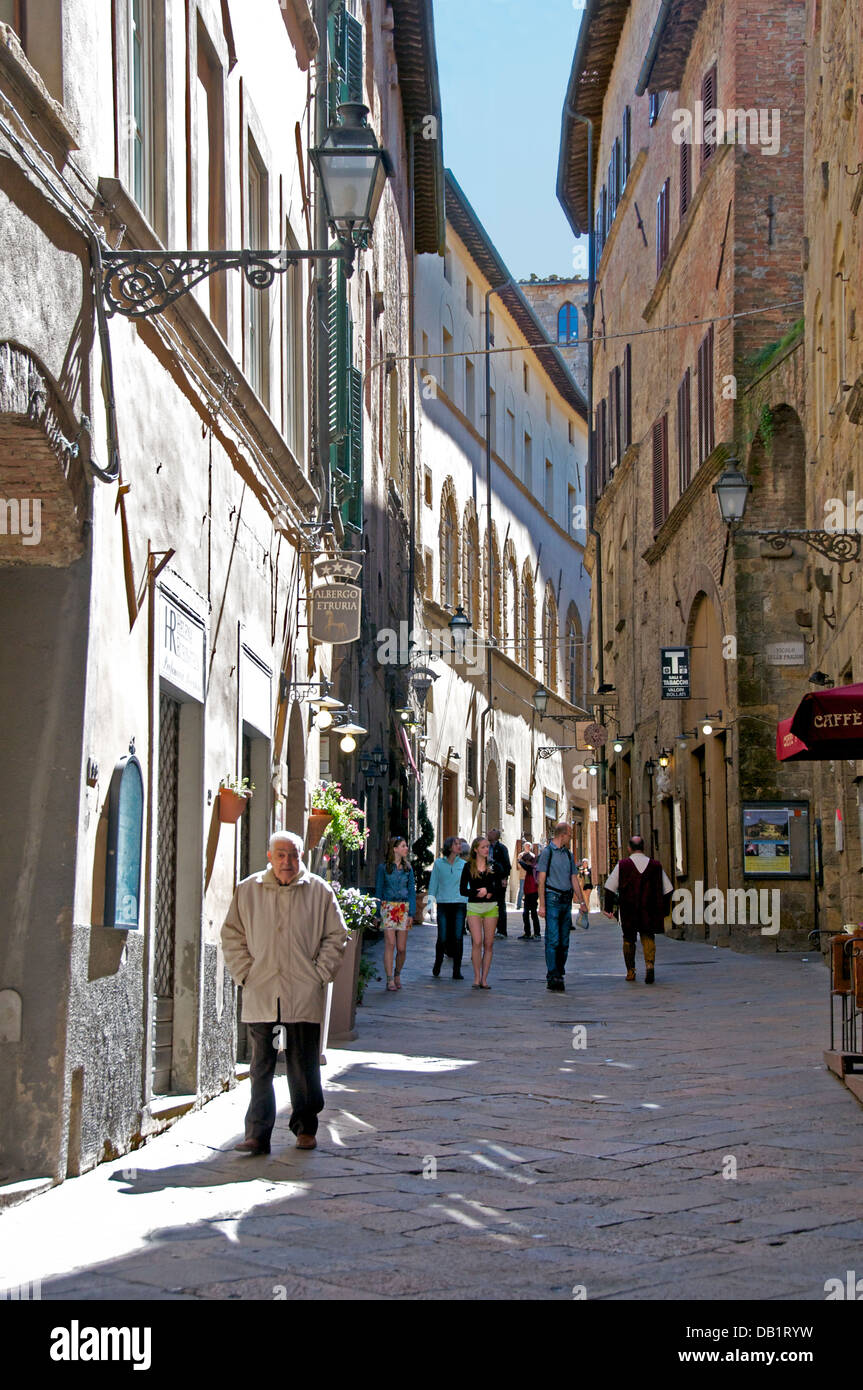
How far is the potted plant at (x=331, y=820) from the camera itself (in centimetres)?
1410

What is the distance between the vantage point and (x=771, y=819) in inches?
858

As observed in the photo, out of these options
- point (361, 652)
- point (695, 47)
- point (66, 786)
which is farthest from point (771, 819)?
point (66, 786)

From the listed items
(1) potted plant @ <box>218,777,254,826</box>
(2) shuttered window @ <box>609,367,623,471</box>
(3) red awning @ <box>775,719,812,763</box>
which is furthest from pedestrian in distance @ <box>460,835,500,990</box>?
(2) shuttered window @ <box>609,367,623,471</box>

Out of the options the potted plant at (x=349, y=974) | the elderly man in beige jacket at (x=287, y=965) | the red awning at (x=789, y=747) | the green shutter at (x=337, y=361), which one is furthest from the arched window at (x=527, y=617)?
the elderly man in beige jacket at (x=287, y=965)

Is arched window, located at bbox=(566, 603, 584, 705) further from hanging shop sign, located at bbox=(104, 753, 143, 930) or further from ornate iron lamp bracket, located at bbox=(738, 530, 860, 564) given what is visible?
hanging shop sign, located at bbox=(104, 753, 143, 930)

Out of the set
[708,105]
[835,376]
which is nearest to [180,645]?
[835,376]

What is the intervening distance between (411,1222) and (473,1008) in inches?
341

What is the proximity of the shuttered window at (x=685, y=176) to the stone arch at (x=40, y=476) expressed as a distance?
21.8 meters

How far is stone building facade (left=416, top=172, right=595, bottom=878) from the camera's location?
34.6 meters

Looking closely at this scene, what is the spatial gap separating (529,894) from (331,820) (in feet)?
40.7

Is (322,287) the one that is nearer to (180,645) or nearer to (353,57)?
(353,57)

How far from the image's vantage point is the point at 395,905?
16422 mm

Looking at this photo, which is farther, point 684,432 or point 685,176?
point 685,176

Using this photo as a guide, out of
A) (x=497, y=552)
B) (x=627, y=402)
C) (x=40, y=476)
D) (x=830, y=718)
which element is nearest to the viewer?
(x=40, y=476)
